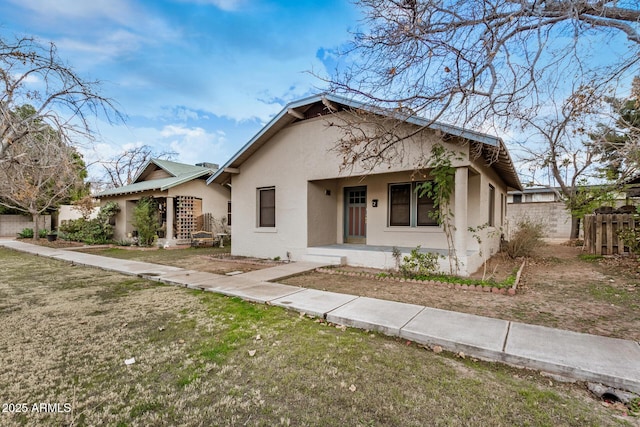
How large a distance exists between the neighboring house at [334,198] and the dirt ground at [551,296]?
1538mm

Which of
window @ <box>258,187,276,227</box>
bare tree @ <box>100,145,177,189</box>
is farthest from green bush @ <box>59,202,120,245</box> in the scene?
bare tree @ <box>100,145,177,189</box>

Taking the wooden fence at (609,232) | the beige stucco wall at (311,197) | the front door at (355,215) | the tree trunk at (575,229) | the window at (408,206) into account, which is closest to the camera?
the beige stucco wall at (311,197)

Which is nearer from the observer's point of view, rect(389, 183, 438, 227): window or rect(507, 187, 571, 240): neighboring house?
rect(389, 183, 438, 227): window

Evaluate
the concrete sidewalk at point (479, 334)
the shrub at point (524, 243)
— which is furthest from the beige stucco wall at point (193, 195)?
the shrub at point (524, 243)

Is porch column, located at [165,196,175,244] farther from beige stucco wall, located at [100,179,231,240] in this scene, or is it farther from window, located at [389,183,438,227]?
window, located at [389,183,438,227]

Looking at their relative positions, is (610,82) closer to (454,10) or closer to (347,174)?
(454,10)

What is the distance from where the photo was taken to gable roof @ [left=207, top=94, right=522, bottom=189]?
673 centimetres

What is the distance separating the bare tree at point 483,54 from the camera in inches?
192

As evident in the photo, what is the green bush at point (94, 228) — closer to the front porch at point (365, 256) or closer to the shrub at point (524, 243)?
the front porch at point (365, 256)

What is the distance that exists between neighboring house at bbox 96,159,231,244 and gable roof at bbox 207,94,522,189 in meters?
3.85

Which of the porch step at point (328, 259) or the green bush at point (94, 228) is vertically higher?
the green bush at point (94, 228)

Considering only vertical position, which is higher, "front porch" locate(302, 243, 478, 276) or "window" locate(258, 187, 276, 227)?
"window" locate(258, 187, 276, 227)

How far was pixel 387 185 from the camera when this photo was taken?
10078 mm

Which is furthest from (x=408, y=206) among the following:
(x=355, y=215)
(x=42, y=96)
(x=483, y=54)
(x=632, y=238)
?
(x=42, y=96)
